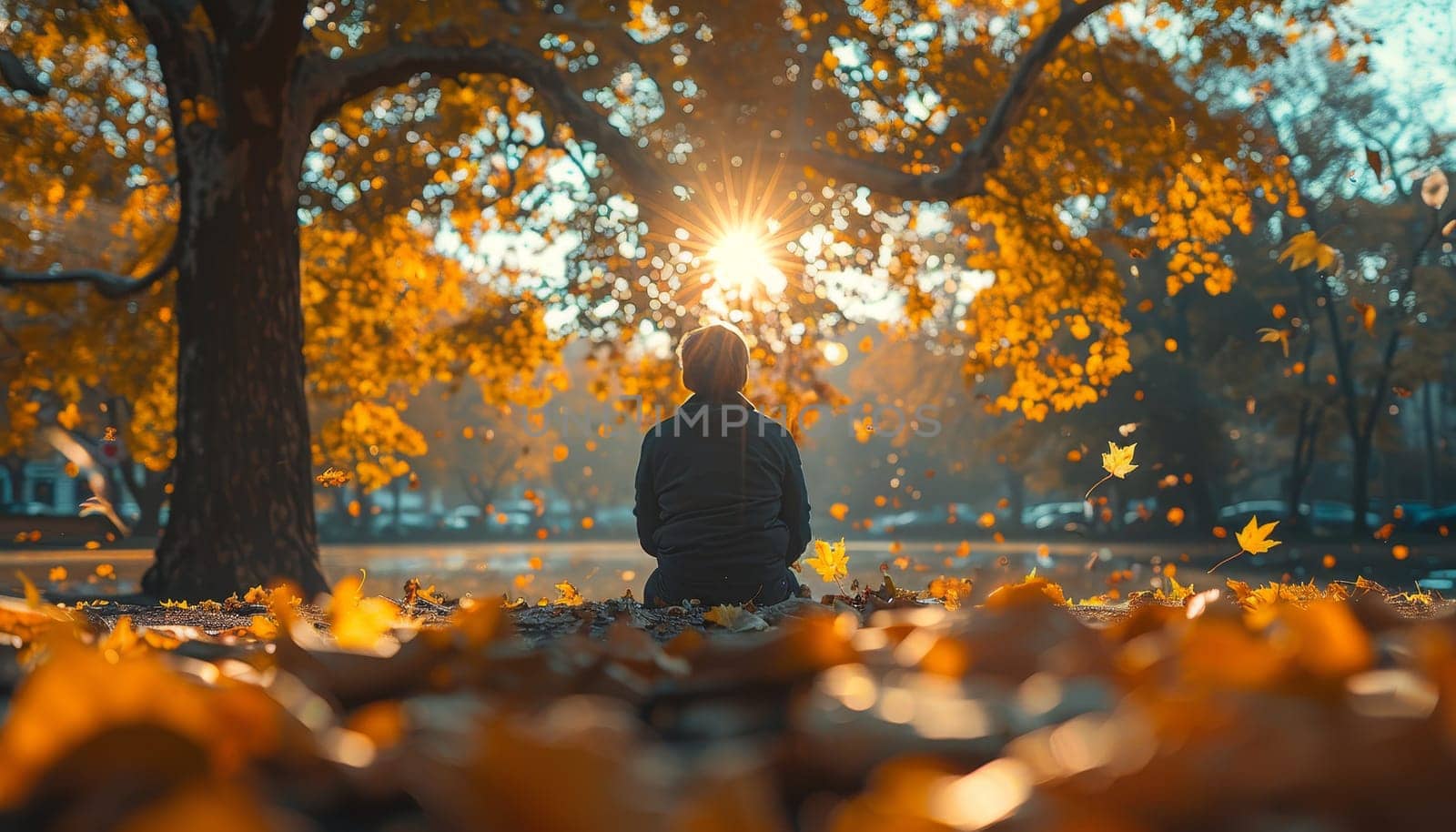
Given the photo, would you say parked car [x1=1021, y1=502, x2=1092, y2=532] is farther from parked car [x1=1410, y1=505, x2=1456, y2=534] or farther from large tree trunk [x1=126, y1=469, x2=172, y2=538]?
large tree trunk [x1=126, y1=469, x2=172, y2=538]

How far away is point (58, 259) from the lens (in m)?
18.6

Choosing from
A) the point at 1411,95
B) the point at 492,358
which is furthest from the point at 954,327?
the point at 492,358

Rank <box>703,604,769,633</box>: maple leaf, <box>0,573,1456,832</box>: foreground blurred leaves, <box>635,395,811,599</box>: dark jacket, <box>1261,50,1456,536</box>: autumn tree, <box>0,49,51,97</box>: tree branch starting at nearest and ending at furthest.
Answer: <box>0,573,1456,832</box>: foreground blurred leaves < <box>703,604,769,633</box>: maple leaf < <box>635,395,811,599</box>: dark jacket < <box>0,49,51,97</box>: tree branch < <box>1261,50,1456,536</box>: autumn tree

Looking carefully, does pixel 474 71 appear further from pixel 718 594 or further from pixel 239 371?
pixel 718 594

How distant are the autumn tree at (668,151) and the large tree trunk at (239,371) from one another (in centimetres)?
2

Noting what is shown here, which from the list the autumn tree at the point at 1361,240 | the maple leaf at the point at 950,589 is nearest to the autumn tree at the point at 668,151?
the maple leaf at the point at 950,589

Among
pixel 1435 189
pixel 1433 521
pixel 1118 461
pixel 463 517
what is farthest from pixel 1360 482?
pixel 463 517

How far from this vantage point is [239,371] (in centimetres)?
877

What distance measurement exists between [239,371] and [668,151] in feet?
21.2

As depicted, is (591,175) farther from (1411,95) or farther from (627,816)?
(1411,95)

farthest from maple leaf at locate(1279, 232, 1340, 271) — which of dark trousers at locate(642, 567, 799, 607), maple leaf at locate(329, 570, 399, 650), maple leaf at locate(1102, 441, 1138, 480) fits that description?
maple leaf at locate(329, 570, 399, 650)

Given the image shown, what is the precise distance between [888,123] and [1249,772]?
1233 centimetres

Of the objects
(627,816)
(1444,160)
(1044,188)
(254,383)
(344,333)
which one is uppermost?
(1444,160)

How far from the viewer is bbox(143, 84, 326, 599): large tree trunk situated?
858cm
